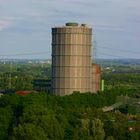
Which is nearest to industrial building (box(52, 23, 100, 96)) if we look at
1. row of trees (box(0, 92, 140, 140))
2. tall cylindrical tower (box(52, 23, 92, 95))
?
tall cylindrical tower (box(52, 23, 92, 95))

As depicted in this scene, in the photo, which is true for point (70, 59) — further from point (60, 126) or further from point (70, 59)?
point (60, 126)

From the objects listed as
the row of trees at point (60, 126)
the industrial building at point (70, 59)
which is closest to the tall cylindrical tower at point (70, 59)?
the industrial building at point (70, 59)

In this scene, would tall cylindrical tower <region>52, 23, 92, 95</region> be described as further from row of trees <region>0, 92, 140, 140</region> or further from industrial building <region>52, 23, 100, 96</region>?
row of trees <region>0, 92, 140, 140</region>

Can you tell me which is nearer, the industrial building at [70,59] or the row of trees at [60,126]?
the row of trees at [60,126]

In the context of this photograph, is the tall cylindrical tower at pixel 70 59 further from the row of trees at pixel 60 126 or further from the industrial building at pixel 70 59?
the row of trees at pixel 60 126

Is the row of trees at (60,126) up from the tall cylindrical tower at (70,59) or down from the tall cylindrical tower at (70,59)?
down

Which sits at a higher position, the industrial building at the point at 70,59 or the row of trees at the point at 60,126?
the industrial building at the point at 70,59

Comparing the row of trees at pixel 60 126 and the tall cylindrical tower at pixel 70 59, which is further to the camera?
Result: the tall cylindrical tower at pixel 70 59

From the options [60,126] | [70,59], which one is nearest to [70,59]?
[70,59]
